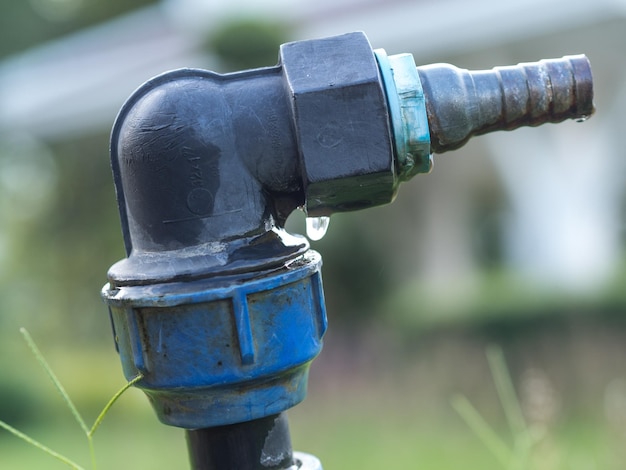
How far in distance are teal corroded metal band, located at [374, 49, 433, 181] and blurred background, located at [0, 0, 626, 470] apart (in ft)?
3.86

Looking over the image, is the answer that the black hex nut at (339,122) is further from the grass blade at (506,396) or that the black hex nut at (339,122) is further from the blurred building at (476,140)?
the blurred building at (476,140)

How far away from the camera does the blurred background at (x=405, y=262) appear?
476cm

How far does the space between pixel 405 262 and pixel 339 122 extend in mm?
7331

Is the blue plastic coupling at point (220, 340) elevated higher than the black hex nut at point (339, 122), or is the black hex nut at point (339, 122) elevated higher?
the black hex nut at point (339, 122)

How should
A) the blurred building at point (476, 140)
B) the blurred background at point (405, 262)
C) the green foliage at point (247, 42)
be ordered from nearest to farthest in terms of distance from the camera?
the blurred background at point (405, 262) < the green foliage at point (247, 42) < the blurred building at point (476, 140)

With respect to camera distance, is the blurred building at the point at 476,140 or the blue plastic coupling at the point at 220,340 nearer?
the blue plastic coupling at the point at 220,340

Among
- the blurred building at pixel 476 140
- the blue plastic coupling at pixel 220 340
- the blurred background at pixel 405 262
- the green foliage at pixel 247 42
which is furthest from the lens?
the blurred building at pixel 476 140

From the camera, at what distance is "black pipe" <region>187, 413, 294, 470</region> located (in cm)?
93

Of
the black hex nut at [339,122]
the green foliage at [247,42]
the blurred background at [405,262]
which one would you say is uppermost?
the green foliage at [247,42]

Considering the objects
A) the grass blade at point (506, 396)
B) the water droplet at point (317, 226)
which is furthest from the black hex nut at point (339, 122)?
the grass blade at point (506, 396)

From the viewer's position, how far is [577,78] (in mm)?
916

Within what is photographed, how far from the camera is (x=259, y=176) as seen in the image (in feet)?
2.97

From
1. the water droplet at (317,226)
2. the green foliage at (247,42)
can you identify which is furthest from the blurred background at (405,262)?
the water droplet at (317,226)

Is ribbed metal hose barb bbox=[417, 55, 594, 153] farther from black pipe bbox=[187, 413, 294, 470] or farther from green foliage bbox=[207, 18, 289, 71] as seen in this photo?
green foliage bbox=[207, 18, 289, 71]
